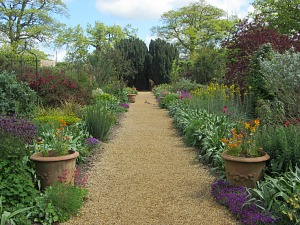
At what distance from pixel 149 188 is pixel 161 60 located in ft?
91.9

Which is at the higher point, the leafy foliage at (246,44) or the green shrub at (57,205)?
the leafy foliage at (246,44)

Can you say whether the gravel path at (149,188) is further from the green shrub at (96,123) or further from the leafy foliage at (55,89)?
the leafy foliage at (55,89)

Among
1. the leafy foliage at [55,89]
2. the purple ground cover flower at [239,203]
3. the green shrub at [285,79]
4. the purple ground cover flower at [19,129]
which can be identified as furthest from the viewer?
the leafy foliage at [55,89]

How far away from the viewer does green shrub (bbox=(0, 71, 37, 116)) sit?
7758 mm

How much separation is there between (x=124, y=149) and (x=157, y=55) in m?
25.9

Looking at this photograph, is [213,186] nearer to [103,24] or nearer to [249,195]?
[249,195]

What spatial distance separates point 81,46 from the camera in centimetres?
4222

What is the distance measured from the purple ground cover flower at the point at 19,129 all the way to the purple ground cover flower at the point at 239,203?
9.20ft

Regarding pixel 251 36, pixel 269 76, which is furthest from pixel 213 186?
pixel 251 36

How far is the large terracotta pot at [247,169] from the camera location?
4.36 m

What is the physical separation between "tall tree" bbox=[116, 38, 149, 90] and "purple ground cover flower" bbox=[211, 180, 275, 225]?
27175mm

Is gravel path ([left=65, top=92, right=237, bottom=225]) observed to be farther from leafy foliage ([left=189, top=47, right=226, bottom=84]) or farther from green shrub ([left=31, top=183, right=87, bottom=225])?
leafy foliage ([left=189, top=47, right=226, bottom=84])

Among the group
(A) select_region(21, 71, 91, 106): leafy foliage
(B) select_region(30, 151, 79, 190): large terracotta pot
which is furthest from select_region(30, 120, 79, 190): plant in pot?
(A) select_region(21, 71, 91, 106): leafy foliage

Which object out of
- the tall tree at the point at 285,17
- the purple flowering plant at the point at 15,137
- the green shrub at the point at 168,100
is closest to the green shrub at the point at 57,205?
the purple flowering plant at the point at 15,137
